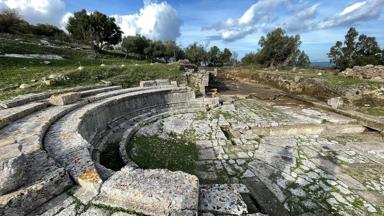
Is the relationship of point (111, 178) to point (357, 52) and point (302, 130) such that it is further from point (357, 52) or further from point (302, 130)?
point (357, 52)

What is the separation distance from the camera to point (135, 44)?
40438 mm

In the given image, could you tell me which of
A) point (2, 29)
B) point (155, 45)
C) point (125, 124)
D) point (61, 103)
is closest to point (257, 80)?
point (125, 124)

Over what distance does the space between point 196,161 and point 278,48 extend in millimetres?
33932

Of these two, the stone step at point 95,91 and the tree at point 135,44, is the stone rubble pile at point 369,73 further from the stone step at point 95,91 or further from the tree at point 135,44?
the tree at point 135,44

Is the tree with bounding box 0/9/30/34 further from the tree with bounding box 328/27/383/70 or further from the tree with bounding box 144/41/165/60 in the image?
the tree with bounding box 328/27/383/70

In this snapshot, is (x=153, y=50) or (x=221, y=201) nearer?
(x=221, y=201)

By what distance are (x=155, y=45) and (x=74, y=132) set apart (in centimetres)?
4290

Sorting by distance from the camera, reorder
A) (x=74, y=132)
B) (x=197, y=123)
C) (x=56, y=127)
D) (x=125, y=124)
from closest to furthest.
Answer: (x=74, y=132)
(x=56, y=127)
(x=125, y=124)
(x=197, y=123)

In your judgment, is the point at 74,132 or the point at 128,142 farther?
the point at 128,142

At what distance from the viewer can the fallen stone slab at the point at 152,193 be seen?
2488mm

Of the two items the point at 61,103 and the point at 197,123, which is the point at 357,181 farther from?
the point at 61,103

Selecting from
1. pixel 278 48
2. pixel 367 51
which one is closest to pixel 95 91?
pixel 278 48

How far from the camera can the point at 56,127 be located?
4859 mm

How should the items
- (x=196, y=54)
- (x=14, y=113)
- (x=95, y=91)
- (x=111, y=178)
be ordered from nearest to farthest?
(x=111, y=178)
(x=14, y=113)
(x=95, y=91)
(x=196, y=54)
